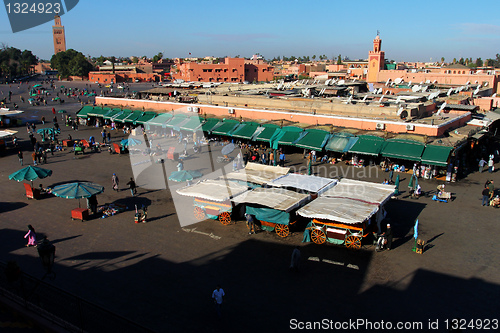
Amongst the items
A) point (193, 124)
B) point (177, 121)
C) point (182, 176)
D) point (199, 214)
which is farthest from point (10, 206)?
point (177, 121)

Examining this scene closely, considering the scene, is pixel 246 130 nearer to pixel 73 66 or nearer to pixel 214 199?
pixel 214 199

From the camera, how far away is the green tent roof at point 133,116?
33250 mm

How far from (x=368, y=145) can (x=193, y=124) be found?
45.4 ft

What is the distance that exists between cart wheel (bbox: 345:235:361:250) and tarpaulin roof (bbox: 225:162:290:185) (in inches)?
181

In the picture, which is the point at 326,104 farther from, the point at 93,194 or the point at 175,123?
the point at 93,194

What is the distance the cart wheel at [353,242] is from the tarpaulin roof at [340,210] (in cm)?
80

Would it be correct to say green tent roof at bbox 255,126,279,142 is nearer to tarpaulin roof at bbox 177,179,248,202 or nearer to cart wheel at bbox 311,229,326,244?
tarpaulin roof at bbox 177,179,248,202

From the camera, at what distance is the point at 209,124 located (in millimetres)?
28547

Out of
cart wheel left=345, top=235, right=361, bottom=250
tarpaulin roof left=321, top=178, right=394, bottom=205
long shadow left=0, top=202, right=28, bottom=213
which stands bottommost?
cart wheel left=345, top=235, right=361, bottom=250

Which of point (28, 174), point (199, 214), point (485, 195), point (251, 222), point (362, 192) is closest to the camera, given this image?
point (251, 222)

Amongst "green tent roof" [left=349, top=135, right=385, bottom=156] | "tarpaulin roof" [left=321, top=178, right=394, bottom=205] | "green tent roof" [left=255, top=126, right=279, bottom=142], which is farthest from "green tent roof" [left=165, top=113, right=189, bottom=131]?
"tarpaulin roof" [left=321, top=178, right=394, bottom=205]

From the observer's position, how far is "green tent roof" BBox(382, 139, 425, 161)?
65.0 ft

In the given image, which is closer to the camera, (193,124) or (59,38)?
(193,124)

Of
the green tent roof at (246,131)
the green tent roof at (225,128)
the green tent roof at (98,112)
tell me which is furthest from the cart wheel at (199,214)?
the green tent roof at (98,112)
